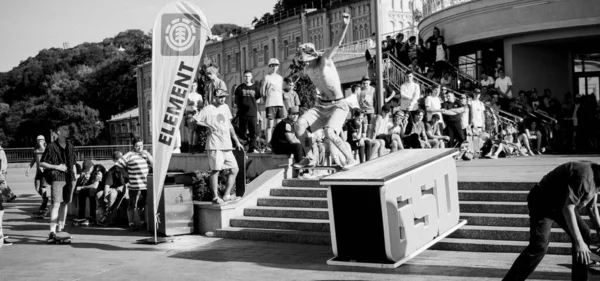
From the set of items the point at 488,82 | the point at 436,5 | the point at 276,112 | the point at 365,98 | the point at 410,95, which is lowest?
the point at 276,112

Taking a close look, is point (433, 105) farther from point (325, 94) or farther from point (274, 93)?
point (325, 94)

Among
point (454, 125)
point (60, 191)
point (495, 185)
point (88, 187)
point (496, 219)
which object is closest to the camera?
point (496, 219)

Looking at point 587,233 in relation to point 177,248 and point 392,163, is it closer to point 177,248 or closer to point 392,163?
point 392,163

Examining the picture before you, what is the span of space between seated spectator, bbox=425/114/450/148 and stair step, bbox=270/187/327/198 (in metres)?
4.99

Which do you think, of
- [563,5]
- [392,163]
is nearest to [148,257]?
[392,163]

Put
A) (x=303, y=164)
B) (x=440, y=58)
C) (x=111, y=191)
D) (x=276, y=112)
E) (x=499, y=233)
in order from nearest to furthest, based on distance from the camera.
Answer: (x=499, y=233) < (x=303, y=164) < (x=111, y=191) < (x=276, y=112) < (x=440, y=58)

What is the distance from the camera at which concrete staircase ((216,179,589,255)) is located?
10.6 metres

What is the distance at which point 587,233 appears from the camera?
799cm

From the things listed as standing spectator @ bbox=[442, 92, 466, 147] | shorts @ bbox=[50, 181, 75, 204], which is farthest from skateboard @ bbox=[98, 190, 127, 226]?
standing spectator @ bbox=[442, 92, 466, 147]

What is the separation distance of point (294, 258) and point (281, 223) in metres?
2.01

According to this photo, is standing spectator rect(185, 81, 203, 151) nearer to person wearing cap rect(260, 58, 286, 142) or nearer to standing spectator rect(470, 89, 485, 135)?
person wearing cap rect(260, 58, 286, 142)

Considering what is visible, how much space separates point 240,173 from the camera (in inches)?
562

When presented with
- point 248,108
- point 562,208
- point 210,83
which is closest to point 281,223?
point 248,108

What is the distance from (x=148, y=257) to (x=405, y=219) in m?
4.16
